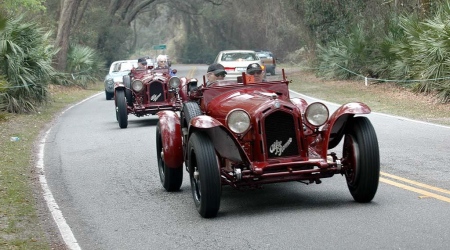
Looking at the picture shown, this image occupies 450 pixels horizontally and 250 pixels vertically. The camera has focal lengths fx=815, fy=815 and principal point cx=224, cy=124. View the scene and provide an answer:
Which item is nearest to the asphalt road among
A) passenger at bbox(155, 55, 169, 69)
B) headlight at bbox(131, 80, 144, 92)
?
headlight at bbox(131, 80, 144, 92)

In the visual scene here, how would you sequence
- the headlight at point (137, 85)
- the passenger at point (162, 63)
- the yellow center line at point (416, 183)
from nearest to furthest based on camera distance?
1. the yellow center line at point (416, 183)
2. the headlight at point (137, 85)
3. the passenger at point (162, 63)

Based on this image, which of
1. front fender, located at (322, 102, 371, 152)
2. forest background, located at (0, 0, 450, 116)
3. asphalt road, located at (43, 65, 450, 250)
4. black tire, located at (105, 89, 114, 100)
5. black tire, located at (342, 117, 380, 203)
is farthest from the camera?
black tire, located at (105, 89, 114, 100)

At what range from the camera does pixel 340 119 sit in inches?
336

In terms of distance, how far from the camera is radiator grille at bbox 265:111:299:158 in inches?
327

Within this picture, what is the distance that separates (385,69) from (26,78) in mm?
13692

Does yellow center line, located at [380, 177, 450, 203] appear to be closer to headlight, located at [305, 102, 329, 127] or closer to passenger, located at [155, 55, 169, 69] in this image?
headlight, located at [305, 102, 329, 127]

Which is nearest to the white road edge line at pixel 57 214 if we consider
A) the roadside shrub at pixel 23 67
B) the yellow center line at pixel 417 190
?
the yellow center line at pixel 417 190

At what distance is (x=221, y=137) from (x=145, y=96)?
11.4 meters

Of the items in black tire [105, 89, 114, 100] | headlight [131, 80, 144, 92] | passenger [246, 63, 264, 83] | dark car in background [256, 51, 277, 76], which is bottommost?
dark car in background [256, 51, 277, 76]

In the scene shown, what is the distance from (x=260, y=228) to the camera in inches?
299

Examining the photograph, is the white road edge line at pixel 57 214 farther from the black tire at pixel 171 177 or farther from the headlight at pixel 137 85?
the headlight at pixel 137 85

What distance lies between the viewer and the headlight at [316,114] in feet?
28.1

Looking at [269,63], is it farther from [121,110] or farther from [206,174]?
[206,174]

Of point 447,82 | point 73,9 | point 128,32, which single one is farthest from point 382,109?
A: point 128,32
